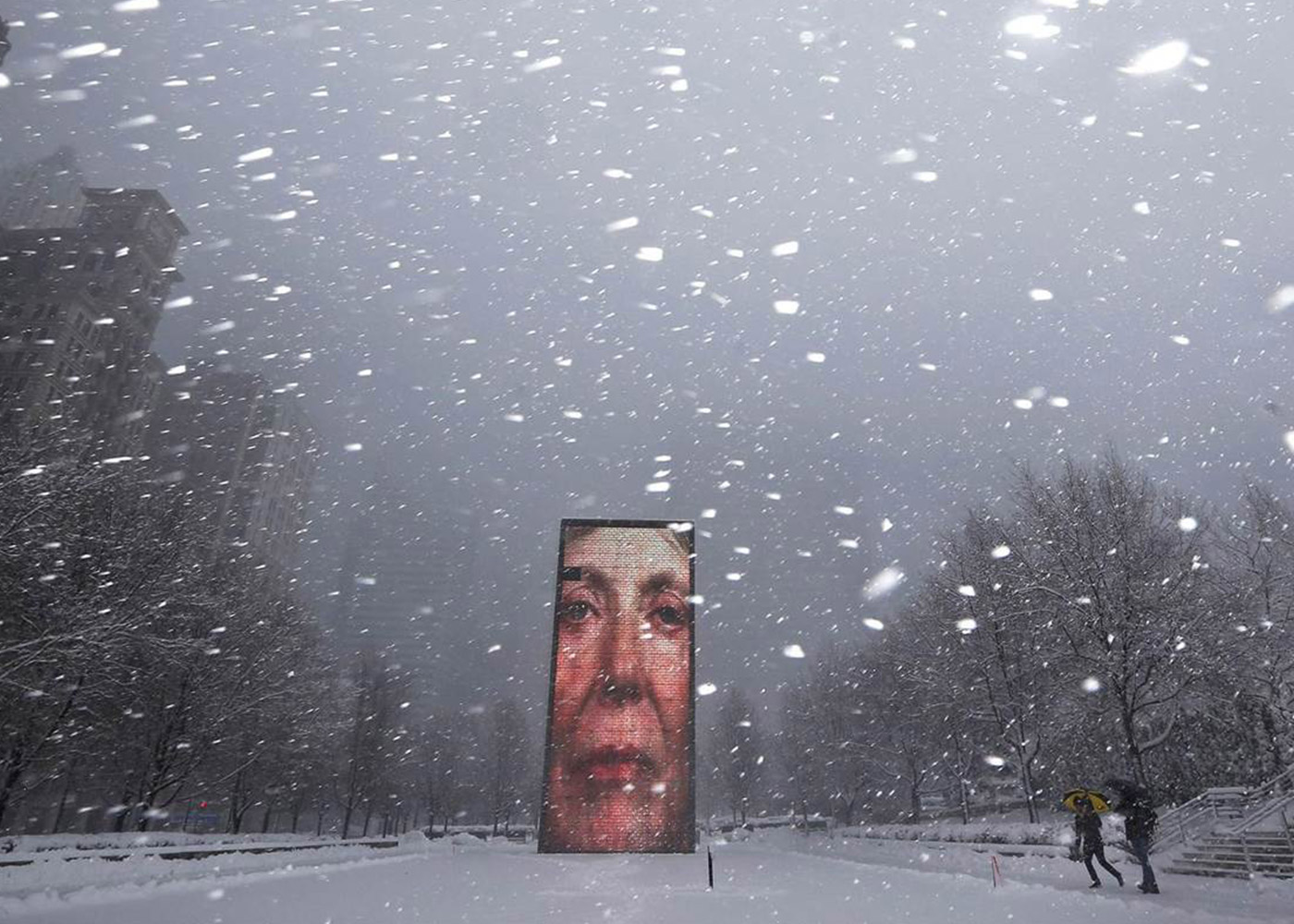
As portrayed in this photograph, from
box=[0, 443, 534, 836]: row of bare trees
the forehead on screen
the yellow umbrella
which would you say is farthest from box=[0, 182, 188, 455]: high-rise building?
the yellow umbrella

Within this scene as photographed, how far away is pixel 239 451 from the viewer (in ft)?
357

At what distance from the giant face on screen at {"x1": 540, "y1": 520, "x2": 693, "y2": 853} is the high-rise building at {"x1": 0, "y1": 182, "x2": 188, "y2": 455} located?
57364 mm

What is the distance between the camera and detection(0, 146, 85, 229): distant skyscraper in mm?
137250

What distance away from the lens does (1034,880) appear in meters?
14.2

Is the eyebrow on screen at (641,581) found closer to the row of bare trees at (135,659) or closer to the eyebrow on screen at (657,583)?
the eyebrow on screen at (657,583)

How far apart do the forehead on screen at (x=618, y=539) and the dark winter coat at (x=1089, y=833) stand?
65.8 feet

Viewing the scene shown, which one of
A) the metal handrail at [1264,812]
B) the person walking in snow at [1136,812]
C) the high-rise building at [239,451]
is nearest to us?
the person walking in snow at [1136,812]

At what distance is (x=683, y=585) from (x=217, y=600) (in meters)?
17.4

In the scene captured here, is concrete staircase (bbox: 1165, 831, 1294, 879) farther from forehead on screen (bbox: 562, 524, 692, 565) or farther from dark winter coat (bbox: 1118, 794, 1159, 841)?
forehead on screen (bbox: 562, 524, 692, 565)

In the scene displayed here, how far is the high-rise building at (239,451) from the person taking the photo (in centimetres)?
10394

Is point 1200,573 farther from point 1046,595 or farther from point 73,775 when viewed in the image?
point 73,775

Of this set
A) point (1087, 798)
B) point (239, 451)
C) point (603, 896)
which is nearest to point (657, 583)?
point (603, 896)

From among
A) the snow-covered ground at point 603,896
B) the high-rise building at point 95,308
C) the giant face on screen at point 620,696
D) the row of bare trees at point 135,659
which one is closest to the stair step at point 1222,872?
the snow-covered ground at point 603,896

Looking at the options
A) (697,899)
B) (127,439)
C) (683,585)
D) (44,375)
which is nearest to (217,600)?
(683,585)
